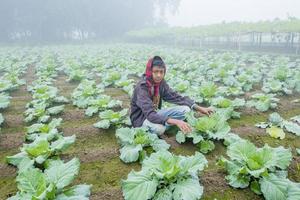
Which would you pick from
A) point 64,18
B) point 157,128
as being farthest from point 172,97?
point 64,18

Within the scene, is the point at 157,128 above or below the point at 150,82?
below

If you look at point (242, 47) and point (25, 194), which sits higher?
point (25, 194)

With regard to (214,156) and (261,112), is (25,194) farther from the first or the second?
(261,112)

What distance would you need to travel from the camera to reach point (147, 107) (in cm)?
464

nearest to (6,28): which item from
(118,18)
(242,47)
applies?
(118,18)

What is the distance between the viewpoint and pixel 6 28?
45.9m

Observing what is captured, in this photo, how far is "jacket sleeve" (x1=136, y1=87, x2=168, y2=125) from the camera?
4.50m

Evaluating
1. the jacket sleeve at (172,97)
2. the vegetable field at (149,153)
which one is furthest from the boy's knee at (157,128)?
the jacket sleeve at (172,97)

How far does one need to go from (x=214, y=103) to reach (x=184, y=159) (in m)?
3.07

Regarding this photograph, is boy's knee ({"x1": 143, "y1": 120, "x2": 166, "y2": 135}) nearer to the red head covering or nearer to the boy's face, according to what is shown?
the red head covering

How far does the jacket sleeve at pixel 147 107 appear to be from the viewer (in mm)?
4500

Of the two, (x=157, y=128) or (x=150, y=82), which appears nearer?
(x=150, y=82)

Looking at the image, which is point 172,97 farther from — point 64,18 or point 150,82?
point 64,18

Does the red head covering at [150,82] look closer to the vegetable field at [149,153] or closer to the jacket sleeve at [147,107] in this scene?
the jacket sleeve at [147,107]
